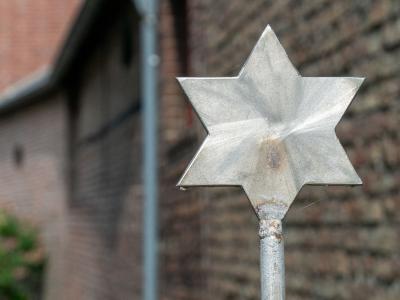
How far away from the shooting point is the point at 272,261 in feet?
7.86

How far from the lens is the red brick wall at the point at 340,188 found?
14.6 ft

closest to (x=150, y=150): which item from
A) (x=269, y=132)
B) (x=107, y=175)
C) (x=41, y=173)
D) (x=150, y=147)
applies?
(x=150, y=147)

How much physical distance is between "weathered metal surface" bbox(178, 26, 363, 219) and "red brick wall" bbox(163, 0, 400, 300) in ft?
4.66

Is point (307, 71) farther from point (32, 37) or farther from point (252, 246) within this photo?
point (32, 37)

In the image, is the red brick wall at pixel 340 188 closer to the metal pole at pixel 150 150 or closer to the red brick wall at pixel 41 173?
the metal pole at pixel 150 150

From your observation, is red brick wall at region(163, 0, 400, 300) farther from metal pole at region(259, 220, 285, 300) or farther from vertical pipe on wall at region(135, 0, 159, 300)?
vertical pipe on wall at region(135, 0, 159, 300)

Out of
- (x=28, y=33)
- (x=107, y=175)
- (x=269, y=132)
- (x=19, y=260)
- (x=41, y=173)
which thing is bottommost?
(x=19, y=260)

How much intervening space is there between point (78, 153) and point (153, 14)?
6620 millimetres

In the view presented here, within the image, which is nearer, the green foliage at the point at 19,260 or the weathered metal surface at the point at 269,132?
the weathered metal surface at the point at 269,132

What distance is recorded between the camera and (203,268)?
298 inches

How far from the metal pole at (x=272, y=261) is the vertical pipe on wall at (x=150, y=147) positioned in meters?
6.24

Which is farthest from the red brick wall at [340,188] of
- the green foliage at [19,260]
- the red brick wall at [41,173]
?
the red brick wall at [41,173]

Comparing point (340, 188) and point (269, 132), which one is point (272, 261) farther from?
point (340, 188)

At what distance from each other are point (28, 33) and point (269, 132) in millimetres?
19262
